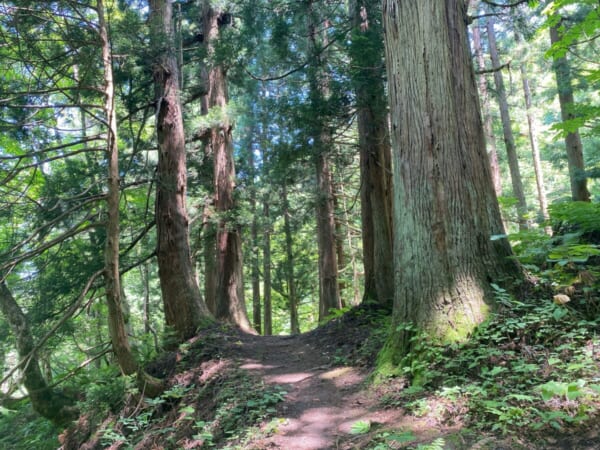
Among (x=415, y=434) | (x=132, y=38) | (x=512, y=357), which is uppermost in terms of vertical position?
(x=132, y=38)

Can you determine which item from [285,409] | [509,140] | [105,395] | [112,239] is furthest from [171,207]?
[509,140]

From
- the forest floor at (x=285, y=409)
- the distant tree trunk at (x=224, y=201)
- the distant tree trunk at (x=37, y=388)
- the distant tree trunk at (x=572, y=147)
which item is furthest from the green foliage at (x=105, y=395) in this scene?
the distant tree trunk at (x=572, y=147)

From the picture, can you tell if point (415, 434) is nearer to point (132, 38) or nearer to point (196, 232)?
point (132, 38)

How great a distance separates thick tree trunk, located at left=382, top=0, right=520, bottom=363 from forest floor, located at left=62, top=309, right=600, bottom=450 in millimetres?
915

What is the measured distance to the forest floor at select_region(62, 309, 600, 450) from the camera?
3.01m

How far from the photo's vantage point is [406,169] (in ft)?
15.3

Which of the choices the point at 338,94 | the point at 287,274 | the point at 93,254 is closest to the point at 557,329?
the point at 338,94

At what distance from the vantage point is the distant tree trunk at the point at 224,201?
10.4 m

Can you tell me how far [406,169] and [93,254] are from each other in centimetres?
687

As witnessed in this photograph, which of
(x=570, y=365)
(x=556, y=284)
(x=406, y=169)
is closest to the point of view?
(x=570, y=365)

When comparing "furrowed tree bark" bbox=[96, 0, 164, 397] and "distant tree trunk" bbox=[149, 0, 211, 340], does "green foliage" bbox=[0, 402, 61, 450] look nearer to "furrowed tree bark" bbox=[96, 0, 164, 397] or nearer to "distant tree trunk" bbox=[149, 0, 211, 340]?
"distant tree trunk" bbox=[149, 0, 211, 340]

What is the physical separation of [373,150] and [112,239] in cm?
541

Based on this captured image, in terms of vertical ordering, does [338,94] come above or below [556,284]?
above

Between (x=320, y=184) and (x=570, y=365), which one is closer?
(x=570, y=365)
